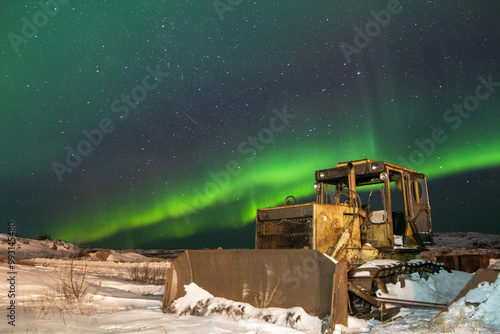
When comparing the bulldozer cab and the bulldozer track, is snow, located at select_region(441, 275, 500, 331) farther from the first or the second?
the bulldozer cab

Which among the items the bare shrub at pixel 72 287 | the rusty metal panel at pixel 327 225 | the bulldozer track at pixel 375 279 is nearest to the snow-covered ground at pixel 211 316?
the bare shrub at pixel 72 287

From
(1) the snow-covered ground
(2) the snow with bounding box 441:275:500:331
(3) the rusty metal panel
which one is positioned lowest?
(1) the snow-covered ground

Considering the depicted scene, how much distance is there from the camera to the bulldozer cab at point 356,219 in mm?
7160

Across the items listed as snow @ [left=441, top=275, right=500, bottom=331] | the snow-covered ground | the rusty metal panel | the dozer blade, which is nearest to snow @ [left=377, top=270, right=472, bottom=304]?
the snow-covered ground

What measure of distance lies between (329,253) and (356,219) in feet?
3.73

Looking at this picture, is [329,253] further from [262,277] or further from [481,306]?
[481,306]

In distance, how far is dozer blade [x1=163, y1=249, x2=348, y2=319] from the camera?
208 inches

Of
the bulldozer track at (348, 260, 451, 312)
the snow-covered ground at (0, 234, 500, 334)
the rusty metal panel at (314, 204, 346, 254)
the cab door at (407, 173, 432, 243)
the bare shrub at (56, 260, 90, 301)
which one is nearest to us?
the snow-covered ground at (0, 234, 500, 334)

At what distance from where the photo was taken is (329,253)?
278 inches

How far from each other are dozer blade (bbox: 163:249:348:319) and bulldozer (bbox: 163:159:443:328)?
0.04 ft

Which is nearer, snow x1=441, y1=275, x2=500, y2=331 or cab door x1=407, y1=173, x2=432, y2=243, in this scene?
snow x1=441, y1=275, x2=500, y2=331

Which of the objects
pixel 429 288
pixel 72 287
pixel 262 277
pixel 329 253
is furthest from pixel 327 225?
pixel 72 287

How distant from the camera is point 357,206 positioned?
799cm

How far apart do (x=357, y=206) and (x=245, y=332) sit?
4151mm
